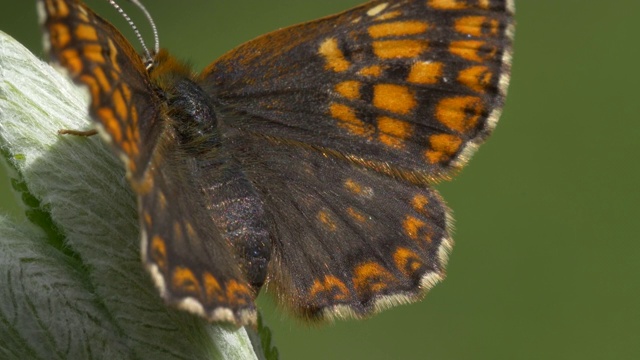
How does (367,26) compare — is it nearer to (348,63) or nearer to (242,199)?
(348,63)

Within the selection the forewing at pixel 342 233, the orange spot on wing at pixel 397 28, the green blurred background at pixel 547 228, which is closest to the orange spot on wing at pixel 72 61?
the forewing at pixel 342 233

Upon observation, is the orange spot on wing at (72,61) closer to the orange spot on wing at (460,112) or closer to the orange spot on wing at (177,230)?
the orange spot on wing at (177,230)

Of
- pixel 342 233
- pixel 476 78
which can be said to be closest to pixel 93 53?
pixel 342 233

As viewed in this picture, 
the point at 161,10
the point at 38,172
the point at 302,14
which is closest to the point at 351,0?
the point at 302,14

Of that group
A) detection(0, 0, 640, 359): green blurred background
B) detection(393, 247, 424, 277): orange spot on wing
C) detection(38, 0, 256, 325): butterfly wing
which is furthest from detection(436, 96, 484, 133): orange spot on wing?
detection(0, 0, 640, 359): green blurred background

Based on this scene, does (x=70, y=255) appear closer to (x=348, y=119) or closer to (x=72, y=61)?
(x=72, y=61)

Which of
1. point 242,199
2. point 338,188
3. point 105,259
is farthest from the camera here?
point 338,188
